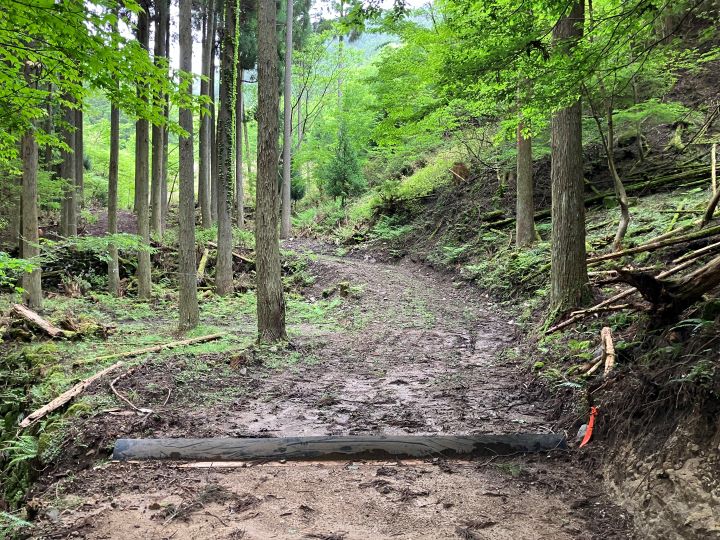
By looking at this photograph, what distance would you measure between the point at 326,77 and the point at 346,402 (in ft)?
99.9

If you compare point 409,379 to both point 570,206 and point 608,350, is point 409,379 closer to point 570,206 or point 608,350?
point 608,350

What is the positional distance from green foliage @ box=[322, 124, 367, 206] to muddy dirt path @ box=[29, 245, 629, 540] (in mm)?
17092

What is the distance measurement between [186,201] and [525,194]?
8.00 meters

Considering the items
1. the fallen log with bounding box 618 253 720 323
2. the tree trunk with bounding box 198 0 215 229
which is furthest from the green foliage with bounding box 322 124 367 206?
the fallen log with bounding box 618 253 720 323

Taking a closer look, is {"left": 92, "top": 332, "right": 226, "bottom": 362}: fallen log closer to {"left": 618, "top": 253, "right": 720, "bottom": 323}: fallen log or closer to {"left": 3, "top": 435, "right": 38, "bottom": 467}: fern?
{"left": 3, "top": 435, "right": 38, "bottom": 467}: fern

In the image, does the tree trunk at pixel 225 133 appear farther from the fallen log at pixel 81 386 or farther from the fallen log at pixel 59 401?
the fallen log at pixel 59 401

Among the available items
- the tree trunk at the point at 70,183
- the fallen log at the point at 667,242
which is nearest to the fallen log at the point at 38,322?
the tree trunk at the point at 70,183

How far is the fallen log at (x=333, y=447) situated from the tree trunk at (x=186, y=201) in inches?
212

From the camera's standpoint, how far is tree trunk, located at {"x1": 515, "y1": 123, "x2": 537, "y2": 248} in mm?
11547

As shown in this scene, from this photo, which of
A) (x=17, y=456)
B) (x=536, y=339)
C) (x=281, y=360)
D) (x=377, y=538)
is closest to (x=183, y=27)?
(x=281, y=360)

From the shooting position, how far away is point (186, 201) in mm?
8859

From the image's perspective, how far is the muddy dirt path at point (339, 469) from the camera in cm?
315

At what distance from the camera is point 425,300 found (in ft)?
38.2

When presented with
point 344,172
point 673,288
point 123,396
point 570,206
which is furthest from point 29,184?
point 344,172
